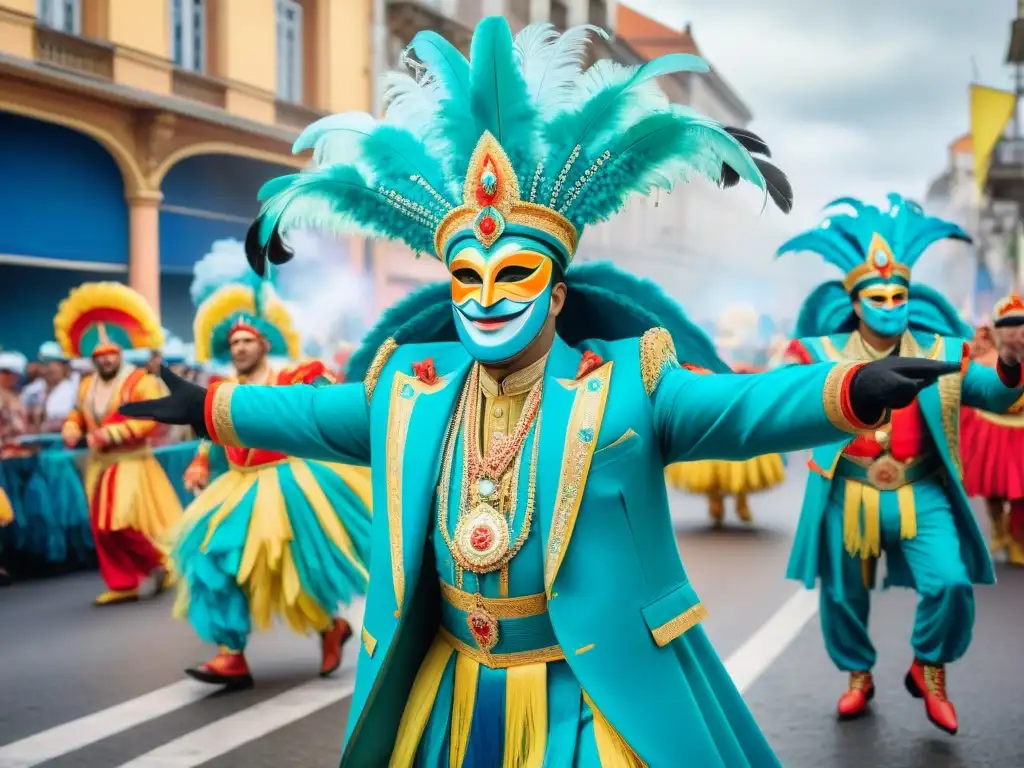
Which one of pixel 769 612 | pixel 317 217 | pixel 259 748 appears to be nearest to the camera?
pixel 317 217

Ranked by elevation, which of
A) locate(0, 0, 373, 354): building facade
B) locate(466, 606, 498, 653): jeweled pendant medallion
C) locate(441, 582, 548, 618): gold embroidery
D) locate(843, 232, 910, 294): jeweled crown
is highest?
locate(0, 0, 373, 354): building facade

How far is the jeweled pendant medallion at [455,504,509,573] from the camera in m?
3.30

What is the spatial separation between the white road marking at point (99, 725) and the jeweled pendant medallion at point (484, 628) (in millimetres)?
2822

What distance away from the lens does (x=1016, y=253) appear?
30.7 meters

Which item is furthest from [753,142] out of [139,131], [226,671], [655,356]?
[139,131]

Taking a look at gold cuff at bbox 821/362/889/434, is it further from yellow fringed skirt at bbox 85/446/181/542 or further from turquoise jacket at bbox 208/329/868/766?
yellow fringed skirt at bbox 85/446/181/542

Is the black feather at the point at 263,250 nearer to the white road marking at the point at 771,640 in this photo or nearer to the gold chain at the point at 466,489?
the gold chain at the point at 466,489

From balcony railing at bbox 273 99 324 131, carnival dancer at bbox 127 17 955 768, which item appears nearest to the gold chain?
carnival dancer at bbox 127 17 955 768

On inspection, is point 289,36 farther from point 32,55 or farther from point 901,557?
point 901,557

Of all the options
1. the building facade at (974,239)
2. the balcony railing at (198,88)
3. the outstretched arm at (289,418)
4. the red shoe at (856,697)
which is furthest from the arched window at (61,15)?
the building facade at (974,239)

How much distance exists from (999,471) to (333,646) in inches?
245

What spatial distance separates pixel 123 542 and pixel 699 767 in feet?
21.5

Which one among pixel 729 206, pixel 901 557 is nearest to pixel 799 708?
pixel 901 557

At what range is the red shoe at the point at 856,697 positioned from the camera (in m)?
5.94
